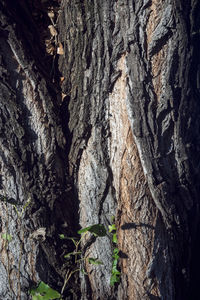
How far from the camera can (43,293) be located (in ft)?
6.29

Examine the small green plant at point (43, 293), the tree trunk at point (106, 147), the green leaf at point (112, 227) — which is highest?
the tree trunk at point (106, 147)

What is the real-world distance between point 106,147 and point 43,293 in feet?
3.06

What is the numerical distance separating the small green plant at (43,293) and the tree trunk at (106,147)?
0.25 ft

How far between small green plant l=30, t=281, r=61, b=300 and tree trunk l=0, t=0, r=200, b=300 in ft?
0.25

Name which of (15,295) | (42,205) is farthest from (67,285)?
(42,205)

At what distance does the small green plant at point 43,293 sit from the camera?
189 cm

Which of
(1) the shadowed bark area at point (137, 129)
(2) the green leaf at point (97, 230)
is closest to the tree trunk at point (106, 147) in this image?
(1) the shadowed bark area at point (137, 129)

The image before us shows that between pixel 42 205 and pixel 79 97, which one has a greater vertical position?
pixel 79 97

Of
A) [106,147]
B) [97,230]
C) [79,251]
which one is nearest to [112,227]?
[97,230]

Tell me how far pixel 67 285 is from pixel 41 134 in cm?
98

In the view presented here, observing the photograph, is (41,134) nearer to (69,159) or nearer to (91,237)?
(69,159)

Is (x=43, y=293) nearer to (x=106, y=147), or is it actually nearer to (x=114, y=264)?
(x=114, y=264)

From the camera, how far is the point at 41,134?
81.5 inches

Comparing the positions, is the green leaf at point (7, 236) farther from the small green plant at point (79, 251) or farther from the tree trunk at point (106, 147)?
the small green plant at point (79, 251)
